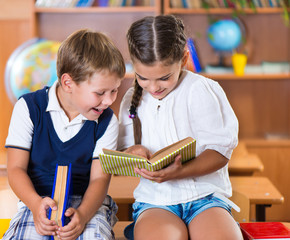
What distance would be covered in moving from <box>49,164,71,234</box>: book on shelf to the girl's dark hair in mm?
448

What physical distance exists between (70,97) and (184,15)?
249 cm

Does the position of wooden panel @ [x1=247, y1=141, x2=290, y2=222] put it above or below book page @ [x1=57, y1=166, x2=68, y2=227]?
below

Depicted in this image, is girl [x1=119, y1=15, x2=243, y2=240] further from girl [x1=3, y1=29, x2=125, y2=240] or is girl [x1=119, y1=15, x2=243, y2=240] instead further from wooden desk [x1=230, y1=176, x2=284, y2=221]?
wooden desk [x1=230, y1=176, x2=284, y2=221]

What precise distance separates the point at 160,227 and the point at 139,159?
0.23 meters

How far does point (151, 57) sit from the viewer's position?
1.52 meters

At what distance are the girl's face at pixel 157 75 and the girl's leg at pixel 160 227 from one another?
0.41m

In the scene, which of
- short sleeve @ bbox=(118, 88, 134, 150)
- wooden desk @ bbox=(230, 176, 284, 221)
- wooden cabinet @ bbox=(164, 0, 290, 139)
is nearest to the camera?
short sleeve @ bbox=(118, 88, 134, 150)

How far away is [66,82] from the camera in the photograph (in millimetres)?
1550

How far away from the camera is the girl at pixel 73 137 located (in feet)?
4.89

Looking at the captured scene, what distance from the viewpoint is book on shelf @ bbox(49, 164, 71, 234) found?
4.54ft

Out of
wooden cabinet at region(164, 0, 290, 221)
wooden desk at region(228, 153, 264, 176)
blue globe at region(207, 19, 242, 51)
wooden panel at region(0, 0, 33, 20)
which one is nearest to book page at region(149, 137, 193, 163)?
wooden desk at region(228, 153, 264, 176)

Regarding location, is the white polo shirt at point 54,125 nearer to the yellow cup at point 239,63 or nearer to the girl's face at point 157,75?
the girl's face at point 157,75

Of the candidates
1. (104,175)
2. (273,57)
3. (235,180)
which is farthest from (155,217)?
(273,57)

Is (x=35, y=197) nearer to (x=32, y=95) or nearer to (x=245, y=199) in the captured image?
(x=32, y=95)
